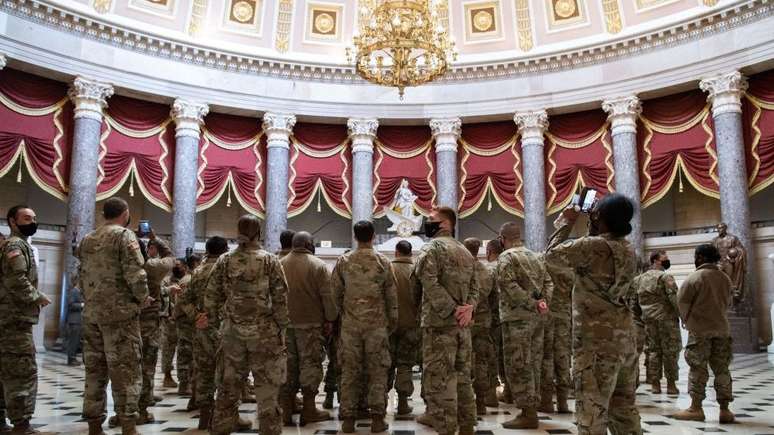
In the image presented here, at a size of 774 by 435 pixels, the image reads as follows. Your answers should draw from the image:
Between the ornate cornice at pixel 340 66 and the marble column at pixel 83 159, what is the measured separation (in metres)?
1.45

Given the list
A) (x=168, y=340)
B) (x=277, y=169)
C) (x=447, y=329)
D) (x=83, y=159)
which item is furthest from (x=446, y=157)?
(x=447, y=329)

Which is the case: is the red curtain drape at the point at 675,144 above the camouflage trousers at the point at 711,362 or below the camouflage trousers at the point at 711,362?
above

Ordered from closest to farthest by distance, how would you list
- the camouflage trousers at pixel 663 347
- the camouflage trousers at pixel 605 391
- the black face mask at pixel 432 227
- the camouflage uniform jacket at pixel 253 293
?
the camouflage trousers at pixel 605 391
the camouflage uniform jacket at pixel 253 293
the black face mask at pixel 432 227
the camouflage trousers at pixel 663 347

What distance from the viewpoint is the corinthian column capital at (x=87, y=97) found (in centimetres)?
1458

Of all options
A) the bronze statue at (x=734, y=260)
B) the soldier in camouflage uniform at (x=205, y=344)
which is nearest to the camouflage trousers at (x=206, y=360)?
the soldier in camouflage uniform at (x=205, y=344)

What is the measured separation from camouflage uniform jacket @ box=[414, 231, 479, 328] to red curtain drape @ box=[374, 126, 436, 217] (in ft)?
42.2

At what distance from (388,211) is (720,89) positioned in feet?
29.6

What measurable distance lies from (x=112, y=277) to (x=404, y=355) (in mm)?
2712

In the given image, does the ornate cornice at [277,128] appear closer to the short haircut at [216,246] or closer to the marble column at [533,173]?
the marble column at [533,173]

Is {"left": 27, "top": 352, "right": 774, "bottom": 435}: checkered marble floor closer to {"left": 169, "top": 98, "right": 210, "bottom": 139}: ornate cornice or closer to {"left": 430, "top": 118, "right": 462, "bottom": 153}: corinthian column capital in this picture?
{"left": 169, "top": 98, "right": 210, "bottom": 139}: ornate cornice

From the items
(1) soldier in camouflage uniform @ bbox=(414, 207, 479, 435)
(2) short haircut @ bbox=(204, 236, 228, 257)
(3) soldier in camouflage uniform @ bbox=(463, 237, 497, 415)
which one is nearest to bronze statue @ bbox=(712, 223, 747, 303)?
(3) soldier in camouflage uniform @ bbox=(463, 237, 497, 415)

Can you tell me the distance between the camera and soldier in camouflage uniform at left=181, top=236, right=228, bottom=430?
17.0 ft

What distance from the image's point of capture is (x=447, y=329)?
15.1 ft

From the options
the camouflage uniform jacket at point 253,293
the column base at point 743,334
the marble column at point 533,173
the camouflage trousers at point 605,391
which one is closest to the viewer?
the camouflage trousers at point 605,391
